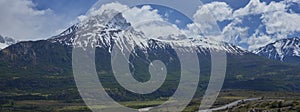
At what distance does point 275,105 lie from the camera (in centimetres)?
6862

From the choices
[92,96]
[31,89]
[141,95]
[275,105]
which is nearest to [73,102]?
[92,96]

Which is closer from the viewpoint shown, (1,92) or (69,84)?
(1,92)

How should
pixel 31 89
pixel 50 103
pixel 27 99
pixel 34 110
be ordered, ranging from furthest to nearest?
pixel 31 89
pixel 27 99
pixel 50 103
pixel 34 110

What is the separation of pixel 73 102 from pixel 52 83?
50060mm

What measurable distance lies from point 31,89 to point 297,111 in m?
147

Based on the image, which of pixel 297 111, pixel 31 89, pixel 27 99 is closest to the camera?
pixel 297 111

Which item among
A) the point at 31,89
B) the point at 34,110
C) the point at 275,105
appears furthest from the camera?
the point at 31,89

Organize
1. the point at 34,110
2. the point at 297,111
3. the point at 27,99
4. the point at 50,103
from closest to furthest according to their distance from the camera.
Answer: the point at 297,111, the point at 34,110, the point at 50,103, the point at 27,99

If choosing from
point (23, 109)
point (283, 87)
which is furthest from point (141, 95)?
point (283, 87)

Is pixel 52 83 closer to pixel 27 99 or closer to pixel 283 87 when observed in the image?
pixel 27 99

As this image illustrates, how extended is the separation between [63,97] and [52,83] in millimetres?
35357

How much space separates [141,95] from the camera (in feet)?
573

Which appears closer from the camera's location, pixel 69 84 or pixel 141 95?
pixel 141 95

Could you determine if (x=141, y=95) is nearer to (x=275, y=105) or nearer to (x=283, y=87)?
(x=283, y=87)
